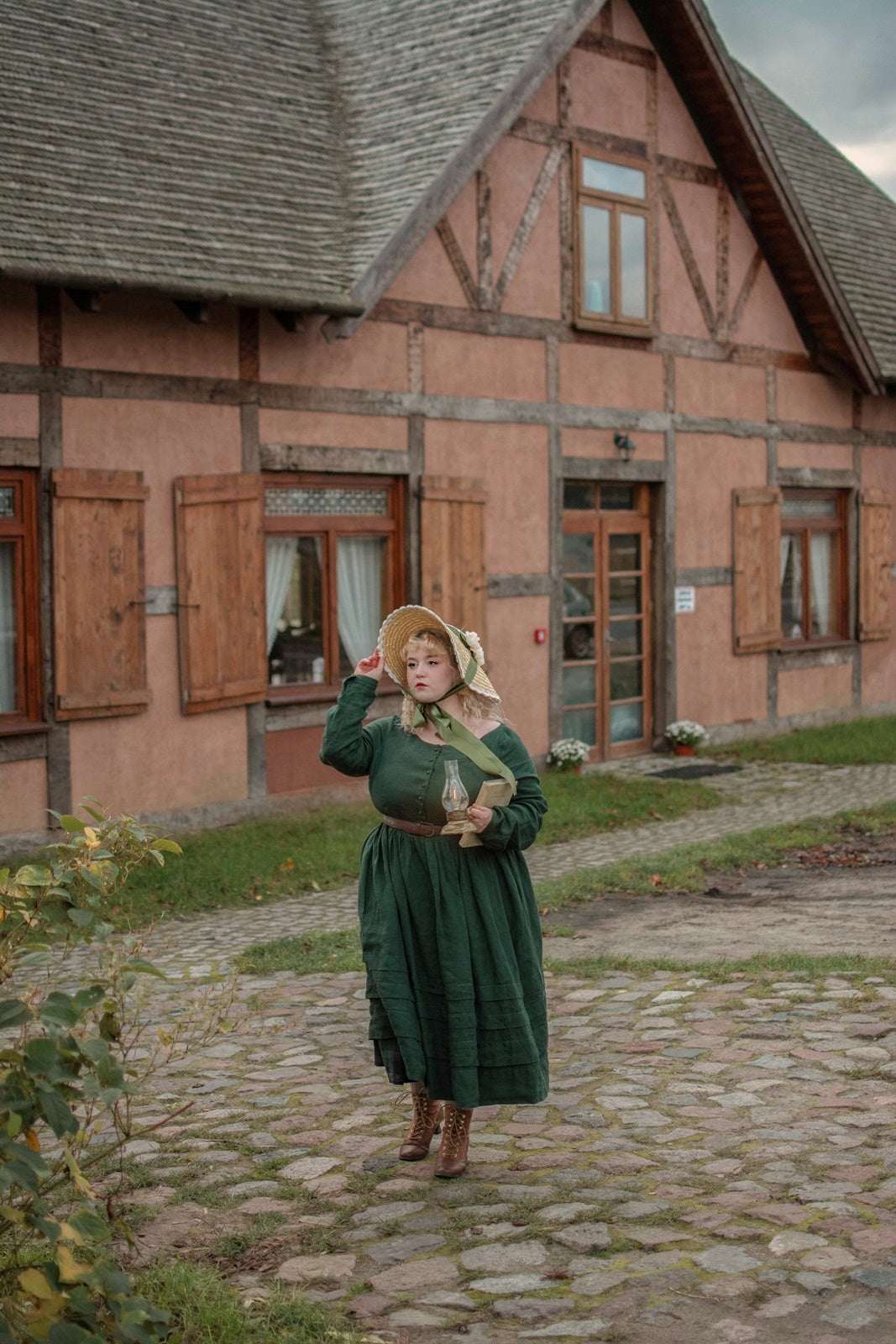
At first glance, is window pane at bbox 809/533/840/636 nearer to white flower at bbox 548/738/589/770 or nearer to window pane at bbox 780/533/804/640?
window pane at bbox 780/533/804/640

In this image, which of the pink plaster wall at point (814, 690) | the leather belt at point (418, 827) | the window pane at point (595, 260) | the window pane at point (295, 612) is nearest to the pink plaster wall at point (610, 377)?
the window pane at point (595, 260)

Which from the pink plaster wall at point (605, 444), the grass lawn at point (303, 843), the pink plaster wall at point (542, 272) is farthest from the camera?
the pink plaster wall at point (605, 444)

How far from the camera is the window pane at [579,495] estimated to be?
13.6m

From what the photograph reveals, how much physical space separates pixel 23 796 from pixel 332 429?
3.52 m

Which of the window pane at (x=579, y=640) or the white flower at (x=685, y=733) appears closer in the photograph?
the window pane at (x=579, y=640)

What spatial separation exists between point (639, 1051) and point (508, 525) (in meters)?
7.52

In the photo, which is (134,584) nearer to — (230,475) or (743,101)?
(230,475)

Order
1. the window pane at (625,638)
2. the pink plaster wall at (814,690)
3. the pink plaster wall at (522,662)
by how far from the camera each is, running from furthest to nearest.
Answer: the pink plaster wall at (814,690)
the window pane at (625,638)
the pink plaster wall at (522,662)

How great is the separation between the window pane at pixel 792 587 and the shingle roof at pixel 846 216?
75.2 inches

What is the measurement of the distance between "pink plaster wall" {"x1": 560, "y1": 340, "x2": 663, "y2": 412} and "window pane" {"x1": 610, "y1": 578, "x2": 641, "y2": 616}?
157 centimetres

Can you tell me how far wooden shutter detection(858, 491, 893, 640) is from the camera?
54.3ft

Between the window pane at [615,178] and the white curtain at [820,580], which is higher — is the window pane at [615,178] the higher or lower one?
the higher one

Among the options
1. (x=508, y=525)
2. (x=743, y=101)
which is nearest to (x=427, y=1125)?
(x=508, y=525)

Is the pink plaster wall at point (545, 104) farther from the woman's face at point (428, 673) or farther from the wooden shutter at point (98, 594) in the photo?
the woman's face at point (428, 673)
